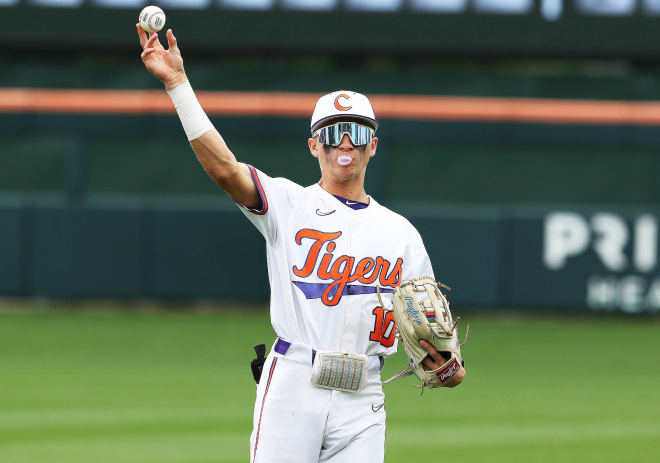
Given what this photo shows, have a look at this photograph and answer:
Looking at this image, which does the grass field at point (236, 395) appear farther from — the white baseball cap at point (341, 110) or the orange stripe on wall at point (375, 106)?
the white baseball cap at point (341, 110)

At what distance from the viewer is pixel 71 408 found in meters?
8.59

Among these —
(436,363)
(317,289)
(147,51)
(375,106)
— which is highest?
(375,106)

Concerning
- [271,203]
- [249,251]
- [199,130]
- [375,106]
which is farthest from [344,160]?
[375,106]

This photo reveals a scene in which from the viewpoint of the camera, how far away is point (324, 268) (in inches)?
153

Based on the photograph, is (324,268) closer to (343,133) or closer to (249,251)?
(343,133)

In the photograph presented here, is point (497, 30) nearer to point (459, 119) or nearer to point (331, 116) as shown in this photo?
point (459, 119)

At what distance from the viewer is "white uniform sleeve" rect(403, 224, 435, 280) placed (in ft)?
13.3

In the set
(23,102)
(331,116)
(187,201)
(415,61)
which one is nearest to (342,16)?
(415,61)

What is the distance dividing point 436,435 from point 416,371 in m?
3.91

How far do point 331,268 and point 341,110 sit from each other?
20.8 inches

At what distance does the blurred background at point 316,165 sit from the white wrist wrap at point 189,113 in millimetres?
8180

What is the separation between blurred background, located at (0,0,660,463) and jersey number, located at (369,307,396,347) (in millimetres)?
7837

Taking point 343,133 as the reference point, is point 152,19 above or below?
above

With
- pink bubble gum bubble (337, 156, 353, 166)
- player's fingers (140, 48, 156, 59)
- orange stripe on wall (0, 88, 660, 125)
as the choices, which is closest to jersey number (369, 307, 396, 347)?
pink bubble gum bubble (337, 156, 353, 166)
